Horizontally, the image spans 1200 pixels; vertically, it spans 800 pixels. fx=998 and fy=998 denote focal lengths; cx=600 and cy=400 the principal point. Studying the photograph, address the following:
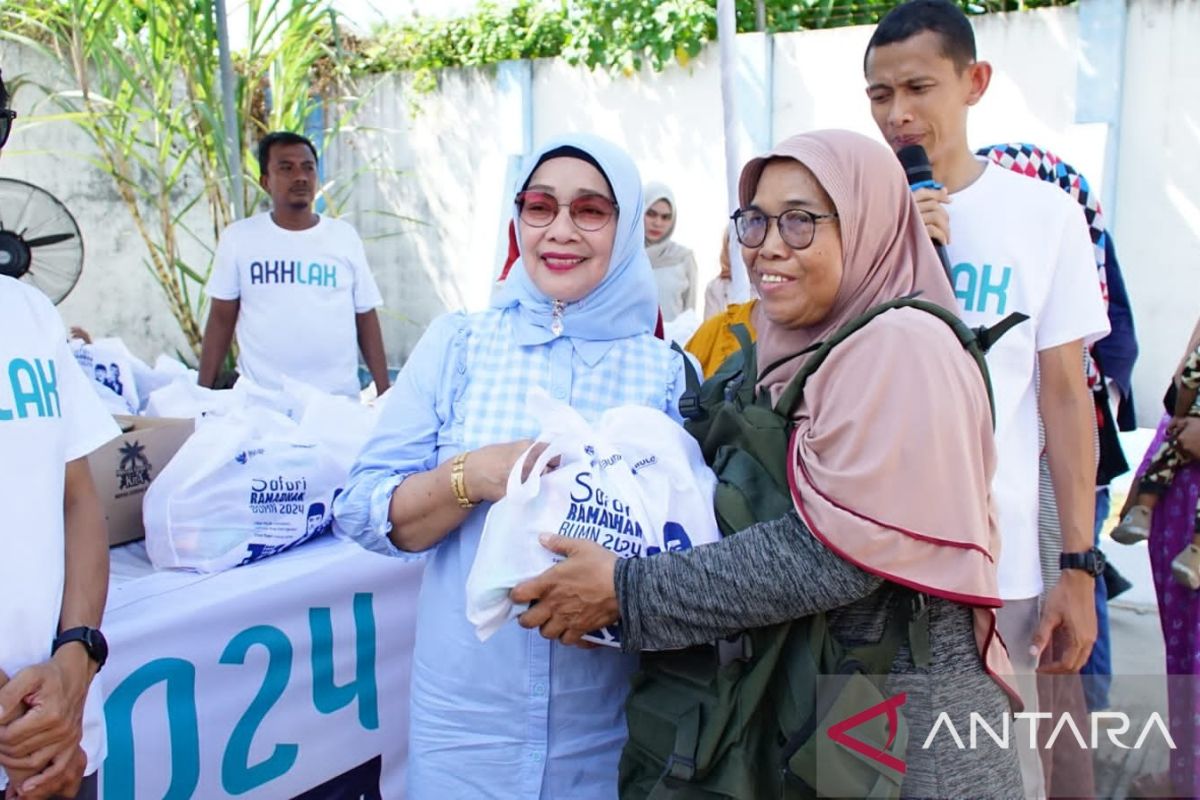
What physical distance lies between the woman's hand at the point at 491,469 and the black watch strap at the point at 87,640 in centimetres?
62

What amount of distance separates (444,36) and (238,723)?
880 cm

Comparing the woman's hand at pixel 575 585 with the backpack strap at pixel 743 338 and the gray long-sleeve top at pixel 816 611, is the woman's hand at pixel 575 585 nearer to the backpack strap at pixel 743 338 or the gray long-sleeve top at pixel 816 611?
the gray long-sleeve top at pixel 816 611

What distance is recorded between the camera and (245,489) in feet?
7.50

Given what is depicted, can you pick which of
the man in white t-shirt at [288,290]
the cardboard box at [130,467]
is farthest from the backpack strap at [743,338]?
the man in white t-shirt at [288,290]

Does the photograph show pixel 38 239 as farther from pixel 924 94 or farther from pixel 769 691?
pixel 769 691

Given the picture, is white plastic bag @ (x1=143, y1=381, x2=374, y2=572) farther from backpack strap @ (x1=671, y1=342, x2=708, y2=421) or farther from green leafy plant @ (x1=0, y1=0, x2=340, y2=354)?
green leafy plant @ (x1=0, y1=0, x2=340, y2=354)

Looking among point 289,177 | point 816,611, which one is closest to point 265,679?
point 816,611

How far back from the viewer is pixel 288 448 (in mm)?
2375

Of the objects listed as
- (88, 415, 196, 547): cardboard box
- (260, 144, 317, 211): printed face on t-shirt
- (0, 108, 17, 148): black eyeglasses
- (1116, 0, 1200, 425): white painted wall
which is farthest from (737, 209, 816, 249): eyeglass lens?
(1116, 0, 1200, 425): white painted wall

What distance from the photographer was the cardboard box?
7.43 ft

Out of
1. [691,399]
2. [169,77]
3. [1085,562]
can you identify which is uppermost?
[169,77]

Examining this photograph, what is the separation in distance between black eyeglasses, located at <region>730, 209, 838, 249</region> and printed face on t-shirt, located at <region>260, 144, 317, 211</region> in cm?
324

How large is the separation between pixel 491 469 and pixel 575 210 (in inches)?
18.2

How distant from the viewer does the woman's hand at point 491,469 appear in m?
1.50
